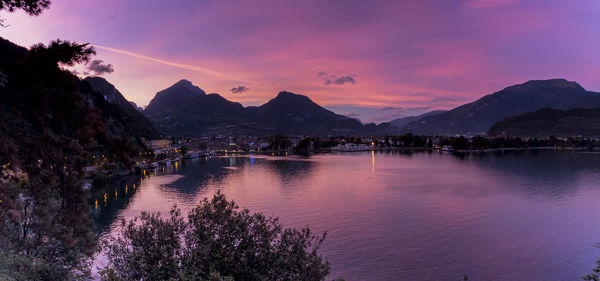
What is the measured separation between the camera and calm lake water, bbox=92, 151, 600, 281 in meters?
28.1

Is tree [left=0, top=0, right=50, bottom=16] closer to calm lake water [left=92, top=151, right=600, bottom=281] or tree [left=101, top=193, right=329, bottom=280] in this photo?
tree [left=101, top=193, right=329, bottom=280]

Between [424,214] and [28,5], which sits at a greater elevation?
[28,5]

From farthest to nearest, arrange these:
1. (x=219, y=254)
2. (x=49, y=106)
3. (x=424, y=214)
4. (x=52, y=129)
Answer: (x=424, y=214) → (x=219, y=254) → (x=52, y=129) → (x=49, y=106)

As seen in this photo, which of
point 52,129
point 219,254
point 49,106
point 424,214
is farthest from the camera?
point 424,214

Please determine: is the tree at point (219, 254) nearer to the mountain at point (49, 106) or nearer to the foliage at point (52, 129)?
the foliage at point (52, 129)

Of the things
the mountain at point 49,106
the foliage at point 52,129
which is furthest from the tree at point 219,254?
the mountain at point 49,106

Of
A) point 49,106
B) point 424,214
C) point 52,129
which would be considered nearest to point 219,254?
point 52,129

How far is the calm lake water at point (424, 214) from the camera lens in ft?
92.3

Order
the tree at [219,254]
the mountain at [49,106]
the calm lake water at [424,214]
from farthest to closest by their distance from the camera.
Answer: the calm lake water at [424,214], the tree at [219,254], the mountain at [49,106]

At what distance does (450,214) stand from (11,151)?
46.5m

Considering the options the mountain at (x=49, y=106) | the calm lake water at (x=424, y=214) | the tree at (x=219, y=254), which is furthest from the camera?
the calm lake water at (x=424, y=214)

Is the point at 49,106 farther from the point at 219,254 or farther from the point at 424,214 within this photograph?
the point at 424,214

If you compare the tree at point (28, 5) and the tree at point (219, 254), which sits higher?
the tree at point (28, 5)

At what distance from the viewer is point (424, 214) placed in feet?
147
